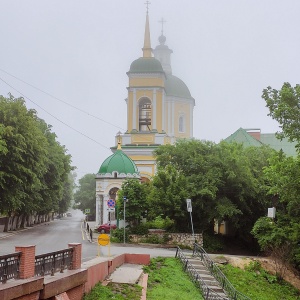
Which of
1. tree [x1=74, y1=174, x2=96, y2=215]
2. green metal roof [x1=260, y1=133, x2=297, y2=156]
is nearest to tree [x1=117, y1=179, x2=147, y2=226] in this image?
green metal roof [x1=260, y1=133, x2=297, y2=156]

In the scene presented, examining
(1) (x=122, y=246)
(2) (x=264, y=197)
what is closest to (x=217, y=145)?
(2) (x=264, y=197)

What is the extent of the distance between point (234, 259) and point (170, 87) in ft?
119

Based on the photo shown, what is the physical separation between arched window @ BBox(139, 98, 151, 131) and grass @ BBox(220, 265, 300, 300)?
2913 centimetres

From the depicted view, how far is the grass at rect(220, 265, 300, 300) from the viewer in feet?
69.8

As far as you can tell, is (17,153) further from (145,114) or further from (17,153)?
(145,114)

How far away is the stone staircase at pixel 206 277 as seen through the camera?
19.1 m

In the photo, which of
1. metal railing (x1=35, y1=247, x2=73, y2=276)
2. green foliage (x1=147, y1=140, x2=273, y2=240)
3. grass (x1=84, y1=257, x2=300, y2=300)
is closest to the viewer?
metal railing (x1=35, y1=247, x2=73, y2=276)

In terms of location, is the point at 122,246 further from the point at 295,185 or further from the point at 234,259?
the point at 295,185

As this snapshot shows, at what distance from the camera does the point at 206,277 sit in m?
20.9

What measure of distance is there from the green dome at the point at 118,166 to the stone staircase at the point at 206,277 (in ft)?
63.3

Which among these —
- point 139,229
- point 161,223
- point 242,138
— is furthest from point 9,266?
point 242,138

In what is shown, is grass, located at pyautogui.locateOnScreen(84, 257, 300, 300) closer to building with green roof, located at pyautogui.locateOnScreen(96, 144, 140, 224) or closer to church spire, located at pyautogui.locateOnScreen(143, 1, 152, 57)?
building with green roof, located at pyautogui.locateOnScreen(96, 144, 140, 224)

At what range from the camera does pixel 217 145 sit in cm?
3469

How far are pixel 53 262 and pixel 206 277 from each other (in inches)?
368
